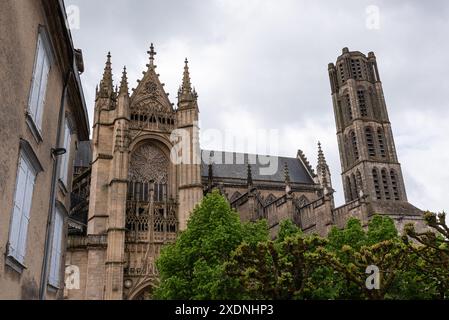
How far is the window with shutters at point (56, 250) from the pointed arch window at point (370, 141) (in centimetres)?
4367

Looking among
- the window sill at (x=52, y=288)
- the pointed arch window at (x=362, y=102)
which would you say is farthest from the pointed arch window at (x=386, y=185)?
the window sill at (x=52, y=288)

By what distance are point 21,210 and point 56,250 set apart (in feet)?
11.7

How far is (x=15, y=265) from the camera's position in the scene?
22.0 ft

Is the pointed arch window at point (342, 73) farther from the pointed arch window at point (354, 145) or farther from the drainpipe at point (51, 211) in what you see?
the drainpipe at point (51, 211)

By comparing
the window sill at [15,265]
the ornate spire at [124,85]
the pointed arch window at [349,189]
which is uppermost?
the ornate spire at [124,85]

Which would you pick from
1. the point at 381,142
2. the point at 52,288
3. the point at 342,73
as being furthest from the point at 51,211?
the point at 342,73

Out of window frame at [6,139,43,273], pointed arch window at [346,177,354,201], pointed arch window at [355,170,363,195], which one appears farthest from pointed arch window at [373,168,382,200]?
window frame at [6,139,43,273]

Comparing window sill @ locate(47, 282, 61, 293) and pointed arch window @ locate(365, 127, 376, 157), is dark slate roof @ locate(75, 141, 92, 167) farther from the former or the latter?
window sill @ locate(47, 282, 61, 293)

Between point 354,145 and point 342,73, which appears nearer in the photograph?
point 354,145

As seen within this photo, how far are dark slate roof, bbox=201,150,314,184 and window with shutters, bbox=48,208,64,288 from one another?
35662 millimetres

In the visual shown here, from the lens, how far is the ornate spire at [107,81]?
113 ft

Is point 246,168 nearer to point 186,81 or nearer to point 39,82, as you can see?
point 186,81

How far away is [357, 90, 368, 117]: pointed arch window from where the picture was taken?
52062 mm
